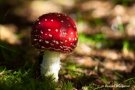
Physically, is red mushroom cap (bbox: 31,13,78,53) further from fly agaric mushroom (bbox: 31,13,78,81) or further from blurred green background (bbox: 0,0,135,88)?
blurred green background (bbox: 0,0,135,88)

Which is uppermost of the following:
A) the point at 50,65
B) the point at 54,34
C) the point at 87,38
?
the point at 87,38

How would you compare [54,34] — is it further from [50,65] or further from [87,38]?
[87,38]

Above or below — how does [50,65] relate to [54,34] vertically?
below

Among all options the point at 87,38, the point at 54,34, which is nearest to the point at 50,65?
the point at 54,34

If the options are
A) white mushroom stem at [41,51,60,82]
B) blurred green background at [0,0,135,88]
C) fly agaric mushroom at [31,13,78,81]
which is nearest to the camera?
fly agaric mushroom at [31,13,78,81]

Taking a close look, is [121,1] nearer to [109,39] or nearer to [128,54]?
[109,39]

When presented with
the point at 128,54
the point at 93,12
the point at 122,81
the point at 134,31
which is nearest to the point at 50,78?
the point at 122,81

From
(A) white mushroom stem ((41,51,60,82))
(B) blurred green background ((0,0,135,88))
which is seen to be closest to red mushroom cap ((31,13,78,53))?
(A) white mushroom stem ((41,51,60,82))
